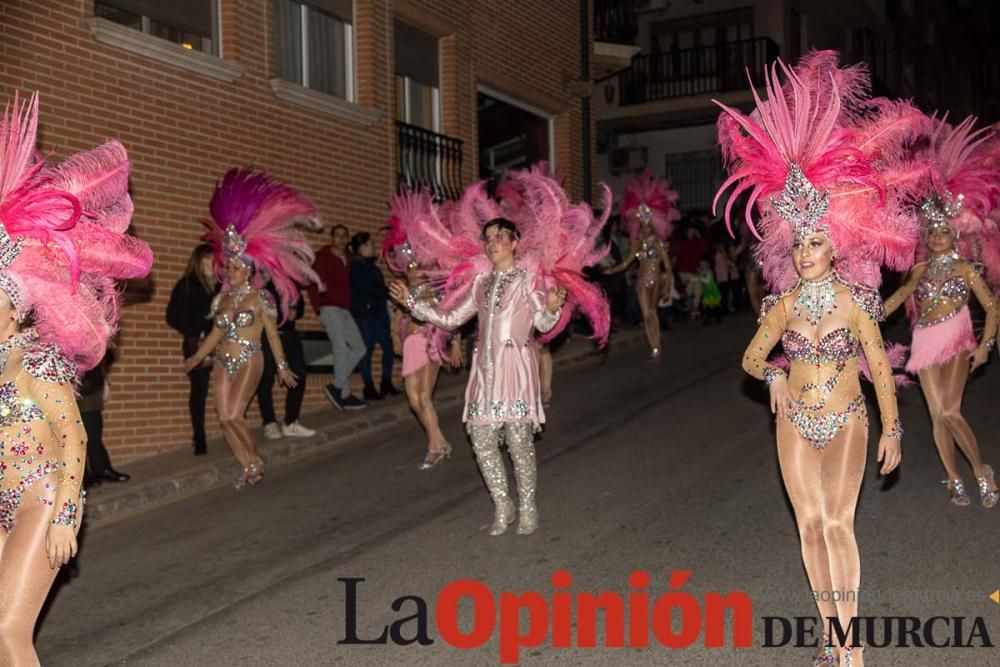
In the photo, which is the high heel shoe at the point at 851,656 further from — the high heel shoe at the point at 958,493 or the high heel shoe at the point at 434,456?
the high heel shoe at the point at 434,456

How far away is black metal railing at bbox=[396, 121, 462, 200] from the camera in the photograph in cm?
1544

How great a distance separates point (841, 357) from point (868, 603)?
1531 mm

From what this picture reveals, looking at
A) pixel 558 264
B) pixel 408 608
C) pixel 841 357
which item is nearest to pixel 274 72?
pixel 558 264

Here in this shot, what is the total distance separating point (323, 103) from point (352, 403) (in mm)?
3662

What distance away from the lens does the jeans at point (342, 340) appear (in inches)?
496

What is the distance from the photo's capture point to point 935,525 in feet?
23.7

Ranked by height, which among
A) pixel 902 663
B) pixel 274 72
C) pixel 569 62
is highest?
pixel 569 62

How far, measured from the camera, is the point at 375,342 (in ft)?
43.9

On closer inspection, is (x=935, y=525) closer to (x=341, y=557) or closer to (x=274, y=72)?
(x=341, y=557)

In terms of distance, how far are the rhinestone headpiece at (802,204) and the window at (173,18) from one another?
793 centimetres

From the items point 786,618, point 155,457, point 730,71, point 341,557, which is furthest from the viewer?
point 730,71

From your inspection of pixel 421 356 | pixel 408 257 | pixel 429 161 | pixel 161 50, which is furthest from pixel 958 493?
pixel 429 161

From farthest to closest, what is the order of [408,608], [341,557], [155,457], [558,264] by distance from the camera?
1. [155,457]
2. [558,264]
3. [341,557]
4. [408,608]

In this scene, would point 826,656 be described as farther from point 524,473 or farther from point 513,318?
point 513,318
